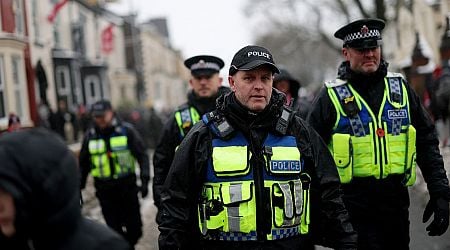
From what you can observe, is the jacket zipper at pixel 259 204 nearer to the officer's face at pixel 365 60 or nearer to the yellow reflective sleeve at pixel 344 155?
the yellow reflective sleeve at pixel 344 155

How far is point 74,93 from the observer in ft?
97.2

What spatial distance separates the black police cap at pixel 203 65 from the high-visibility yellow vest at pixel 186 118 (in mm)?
413

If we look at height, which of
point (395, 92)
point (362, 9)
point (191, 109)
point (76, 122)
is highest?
point (362, 9)

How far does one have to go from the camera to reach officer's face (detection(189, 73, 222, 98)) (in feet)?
19.7

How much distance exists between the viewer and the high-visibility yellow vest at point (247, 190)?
337cm

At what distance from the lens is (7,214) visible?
202 cm

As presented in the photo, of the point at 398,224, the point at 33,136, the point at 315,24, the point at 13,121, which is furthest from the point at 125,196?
the point at 315,24

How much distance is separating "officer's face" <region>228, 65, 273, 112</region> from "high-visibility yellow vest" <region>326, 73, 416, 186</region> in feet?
3.63

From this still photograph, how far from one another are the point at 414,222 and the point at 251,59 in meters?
5.01

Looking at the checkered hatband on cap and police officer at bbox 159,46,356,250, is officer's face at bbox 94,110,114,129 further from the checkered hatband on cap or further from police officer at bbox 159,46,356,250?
police officer at bbox 159,46,356,250

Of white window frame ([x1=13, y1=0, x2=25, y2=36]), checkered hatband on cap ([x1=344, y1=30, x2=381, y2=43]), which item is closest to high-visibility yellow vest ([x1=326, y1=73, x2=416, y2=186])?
checkered hatband on cap ([x1=344, y1=30, x2=381, y2=43])

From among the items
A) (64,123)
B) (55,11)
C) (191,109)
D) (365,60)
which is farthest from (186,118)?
(55,11)

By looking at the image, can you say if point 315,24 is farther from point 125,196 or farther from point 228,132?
point 228,132

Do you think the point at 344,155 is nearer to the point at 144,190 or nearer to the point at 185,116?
the point at 185,116
